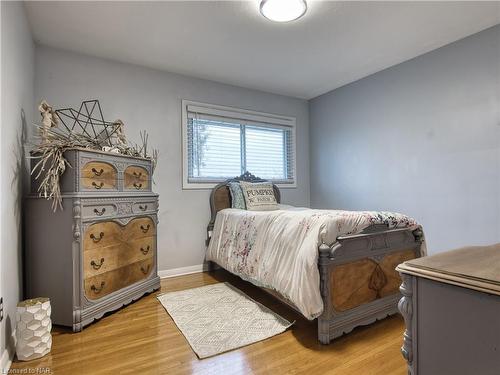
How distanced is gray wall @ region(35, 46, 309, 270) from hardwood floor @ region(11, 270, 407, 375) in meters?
1.28

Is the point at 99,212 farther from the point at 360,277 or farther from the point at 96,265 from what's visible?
the point at 360,277

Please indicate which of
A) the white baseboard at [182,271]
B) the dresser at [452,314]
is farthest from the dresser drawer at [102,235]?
the dresser at [452,314]

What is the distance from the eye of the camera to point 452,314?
0.70 meters

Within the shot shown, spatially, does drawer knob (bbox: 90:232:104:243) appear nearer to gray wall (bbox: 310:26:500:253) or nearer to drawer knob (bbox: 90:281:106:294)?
drawer knob (bbox: 90:281:106:294)

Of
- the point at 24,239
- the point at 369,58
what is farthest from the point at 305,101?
the point at 24,239

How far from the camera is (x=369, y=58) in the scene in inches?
118

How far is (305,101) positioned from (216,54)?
1.97 meters

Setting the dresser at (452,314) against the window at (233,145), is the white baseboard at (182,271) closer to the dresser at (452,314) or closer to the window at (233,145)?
the window at (233,145)

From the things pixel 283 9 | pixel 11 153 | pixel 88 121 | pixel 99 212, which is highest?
pixel 283 9

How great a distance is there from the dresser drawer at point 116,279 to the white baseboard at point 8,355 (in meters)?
0.45


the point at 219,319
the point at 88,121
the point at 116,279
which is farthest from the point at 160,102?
the point at 219,319

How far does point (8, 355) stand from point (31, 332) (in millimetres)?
148

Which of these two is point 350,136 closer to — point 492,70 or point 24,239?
point 492,70

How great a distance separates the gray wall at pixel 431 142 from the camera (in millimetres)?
2451
